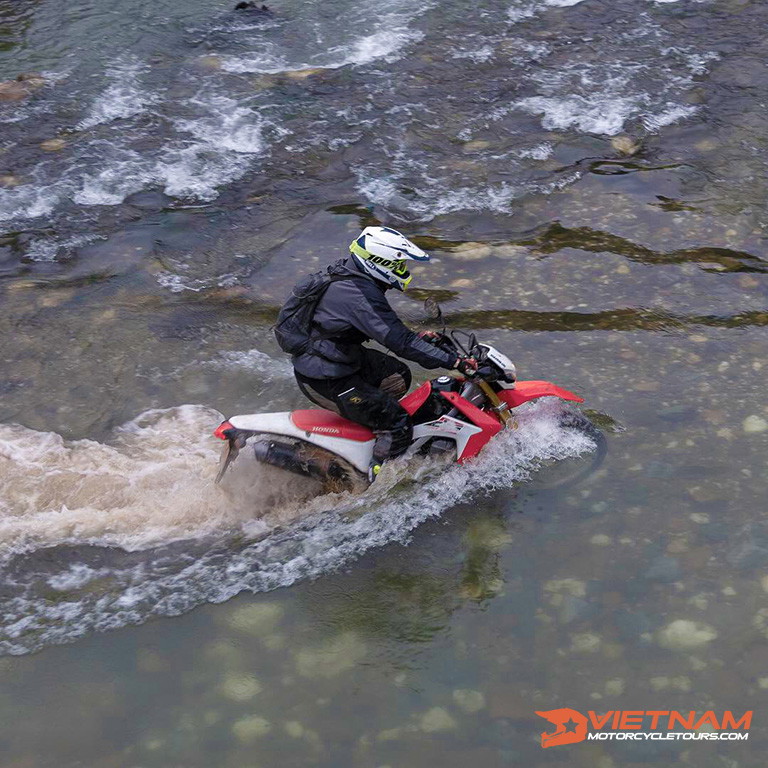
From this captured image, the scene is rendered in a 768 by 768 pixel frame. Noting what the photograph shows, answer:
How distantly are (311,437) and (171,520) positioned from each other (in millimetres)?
1360

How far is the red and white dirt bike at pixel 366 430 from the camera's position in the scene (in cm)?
722

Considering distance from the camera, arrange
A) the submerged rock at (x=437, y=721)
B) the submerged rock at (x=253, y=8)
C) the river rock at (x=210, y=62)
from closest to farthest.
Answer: the submerged rock at (x=437, y=721) → the river rock at (x=210, y=62) → the submerged rock at (x=253, y=8)

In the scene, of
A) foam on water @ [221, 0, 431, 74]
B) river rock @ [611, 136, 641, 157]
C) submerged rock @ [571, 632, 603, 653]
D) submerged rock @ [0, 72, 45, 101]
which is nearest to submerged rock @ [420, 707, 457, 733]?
submerged rock @ [571, 632, 603, 653]

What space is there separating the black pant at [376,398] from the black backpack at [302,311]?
1.05 feet

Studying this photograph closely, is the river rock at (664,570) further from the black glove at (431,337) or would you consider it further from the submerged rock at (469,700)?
the black glove at (431,337)

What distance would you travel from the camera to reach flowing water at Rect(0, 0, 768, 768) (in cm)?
593

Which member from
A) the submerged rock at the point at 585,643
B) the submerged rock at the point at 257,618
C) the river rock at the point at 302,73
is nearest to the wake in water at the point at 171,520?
the submerged rock at the point at 257,618

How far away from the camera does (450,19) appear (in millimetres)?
17344

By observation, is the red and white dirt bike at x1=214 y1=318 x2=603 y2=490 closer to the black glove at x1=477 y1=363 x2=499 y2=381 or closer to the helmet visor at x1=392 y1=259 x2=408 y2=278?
the black glove at x1=477 y1=363 x2=499 y2=381

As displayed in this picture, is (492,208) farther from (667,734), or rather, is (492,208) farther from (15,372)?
(667,734)

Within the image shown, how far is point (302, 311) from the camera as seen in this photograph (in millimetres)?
6922

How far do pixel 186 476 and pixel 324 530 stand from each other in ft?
4.70

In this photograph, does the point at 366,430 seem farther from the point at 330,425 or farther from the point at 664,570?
the point at 664,570

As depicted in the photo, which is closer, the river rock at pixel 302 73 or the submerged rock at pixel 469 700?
the submerged rock at pixel 469 700
